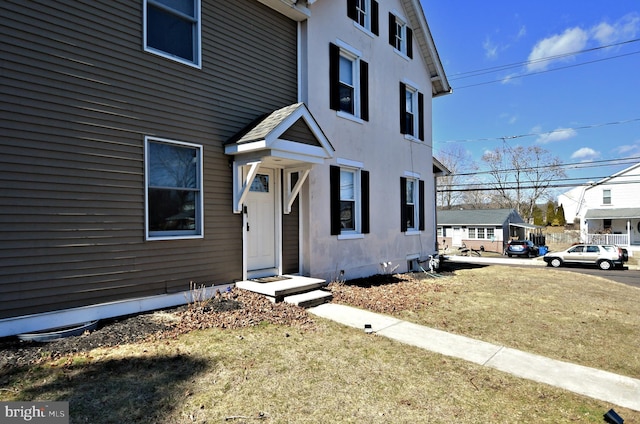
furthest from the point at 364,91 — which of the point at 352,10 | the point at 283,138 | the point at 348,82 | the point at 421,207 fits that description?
the point at 421,207

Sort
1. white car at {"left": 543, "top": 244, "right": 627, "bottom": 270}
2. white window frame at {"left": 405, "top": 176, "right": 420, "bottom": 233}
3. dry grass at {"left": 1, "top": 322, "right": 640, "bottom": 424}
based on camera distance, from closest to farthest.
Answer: dry grass at {"left": 1, "top": 322, "right": 640, "bottom": 424}, white window frame at {"left": 405, "top": 176, "right": 420, "bottom": 233}, white car at {"left": 543, "top": 244, "right": 627, "bottom": 270}

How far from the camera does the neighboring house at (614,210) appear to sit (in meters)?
31.7

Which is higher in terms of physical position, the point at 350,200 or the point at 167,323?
the point at 350,200

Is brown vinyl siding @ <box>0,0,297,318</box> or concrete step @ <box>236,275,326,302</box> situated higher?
brown vinyl siding @ <box>0,0,297,318</box>

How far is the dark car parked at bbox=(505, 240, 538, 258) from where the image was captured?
30781 millimetres

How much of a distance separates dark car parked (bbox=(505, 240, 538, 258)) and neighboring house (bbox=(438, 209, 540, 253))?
2.57 metres

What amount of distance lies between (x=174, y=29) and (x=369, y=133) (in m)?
6.05

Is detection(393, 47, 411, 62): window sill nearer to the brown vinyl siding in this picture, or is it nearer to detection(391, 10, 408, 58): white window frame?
detection(391, 10, 408, 58): white window frame

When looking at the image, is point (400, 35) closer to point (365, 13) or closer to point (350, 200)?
point (365, 13)

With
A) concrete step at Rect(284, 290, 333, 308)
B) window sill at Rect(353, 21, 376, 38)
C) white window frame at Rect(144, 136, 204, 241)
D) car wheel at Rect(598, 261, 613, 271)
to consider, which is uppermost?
window sill at Rect(353, 21, 376, 38)

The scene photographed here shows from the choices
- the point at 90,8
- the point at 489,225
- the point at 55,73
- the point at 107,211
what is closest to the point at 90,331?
the point at 107,211

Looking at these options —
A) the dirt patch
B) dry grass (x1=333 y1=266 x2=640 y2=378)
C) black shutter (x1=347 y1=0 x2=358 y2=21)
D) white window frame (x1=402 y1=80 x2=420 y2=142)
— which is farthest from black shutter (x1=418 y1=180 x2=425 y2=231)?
the dirt patch

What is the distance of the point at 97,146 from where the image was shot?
17.1ft

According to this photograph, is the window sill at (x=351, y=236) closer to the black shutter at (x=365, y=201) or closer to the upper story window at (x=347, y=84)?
the black shutter at (x=365, y=201)
